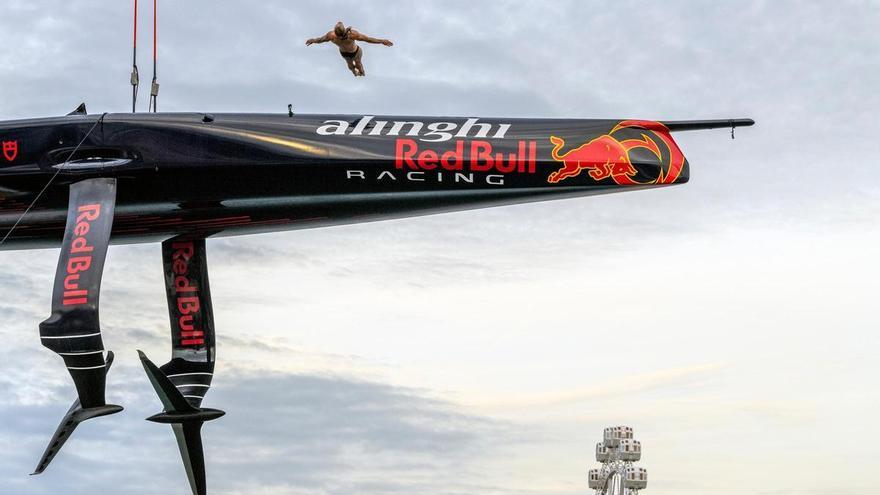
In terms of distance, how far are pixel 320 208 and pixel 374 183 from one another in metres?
1.11

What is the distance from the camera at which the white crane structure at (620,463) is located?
198ft

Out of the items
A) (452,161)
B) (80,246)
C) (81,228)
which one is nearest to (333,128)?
(452,161)

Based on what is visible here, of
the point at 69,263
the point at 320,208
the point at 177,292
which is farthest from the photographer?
the point at 177,292

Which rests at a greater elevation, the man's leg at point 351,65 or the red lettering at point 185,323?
the man's leg at point 351,65

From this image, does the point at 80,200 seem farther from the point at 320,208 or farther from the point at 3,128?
the point at 320,208

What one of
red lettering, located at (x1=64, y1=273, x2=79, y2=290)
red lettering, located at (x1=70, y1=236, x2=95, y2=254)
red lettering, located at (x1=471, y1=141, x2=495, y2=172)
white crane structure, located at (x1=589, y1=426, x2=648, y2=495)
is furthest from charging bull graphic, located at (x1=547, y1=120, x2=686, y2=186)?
white crane structure, located at (x1=589, y1=426, x2=648, y2=495)

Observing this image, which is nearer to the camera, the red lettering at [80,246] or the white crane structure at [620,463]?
the red lettering at [80,246]

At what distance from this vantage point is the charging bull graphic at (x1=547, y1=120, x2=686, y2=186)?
2031 cm

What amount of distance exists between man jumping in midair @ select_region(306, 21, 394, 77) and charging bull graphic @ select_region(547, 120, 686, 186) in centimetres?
318

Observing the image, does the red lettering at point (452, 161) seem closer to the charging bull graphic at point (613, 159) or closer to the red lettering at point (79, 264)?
the charging bull graphic at point (613, 159)

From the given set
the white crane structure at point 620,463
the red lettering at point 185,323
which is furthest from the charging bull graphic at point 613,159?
the white crane structure at point 620,463

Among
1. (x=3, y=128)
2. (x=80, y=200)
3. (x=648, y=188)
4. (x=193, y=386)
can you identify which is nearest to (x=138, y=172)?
(x=80, y=200)

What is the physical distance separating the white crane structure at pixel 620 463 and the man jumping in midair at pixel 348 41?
4178cm

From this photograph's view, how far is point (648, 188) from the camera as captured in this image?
20594 mm
